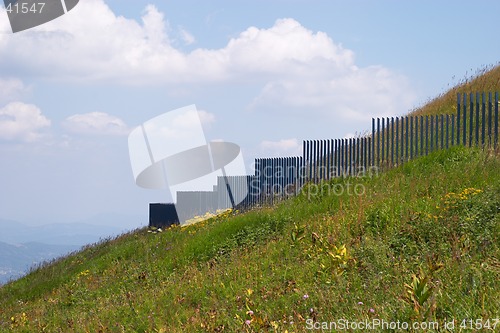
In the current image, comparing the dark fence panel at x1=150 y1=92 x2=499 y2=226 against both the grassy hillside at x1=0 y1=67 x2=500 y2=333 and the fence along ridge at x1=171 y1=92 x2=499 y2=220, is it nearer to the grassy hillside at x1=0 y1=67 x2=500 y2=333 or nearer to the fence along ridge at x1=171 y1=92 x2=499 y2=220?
the fence along ridge at x1=171 y1=92 x2=499 y2=220

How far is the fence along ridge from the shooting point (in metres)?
15.6

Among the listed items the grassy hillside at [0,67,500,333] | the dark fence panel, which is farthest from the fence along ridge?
the grassy hillside at [0,67,500,333]

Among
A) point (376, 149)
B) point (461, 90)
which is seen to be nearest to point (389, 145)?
point (376, 149)

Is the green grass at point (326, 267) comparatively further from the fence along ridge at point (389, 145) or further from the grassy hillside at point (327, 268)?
the fence along ridge at point (389, 145)

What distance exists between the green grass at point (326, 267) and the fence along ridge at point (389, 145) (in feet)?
5.61

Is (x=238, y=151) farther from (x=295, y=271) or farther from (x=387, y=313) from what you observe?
(x=387, y=313)

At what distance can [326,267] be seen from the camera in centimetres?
768

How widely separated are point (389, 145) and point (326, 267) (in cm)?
1003

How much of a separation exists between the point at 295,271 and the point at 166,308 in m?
1.74

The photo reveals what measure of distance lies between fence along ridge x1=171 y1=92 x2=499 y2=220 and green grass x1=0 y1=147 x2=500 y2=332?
1709 millimetres

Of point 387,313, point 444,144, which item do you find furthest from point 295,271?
point 444,144

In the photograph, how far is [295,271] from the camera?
8.02 meters

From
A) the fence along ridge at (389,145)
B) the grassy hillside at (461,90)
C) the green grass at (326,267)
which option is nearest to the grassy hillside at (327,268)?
the green grass at (326,267)

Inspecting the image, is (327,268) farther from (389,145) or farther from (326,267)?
(389,145)
